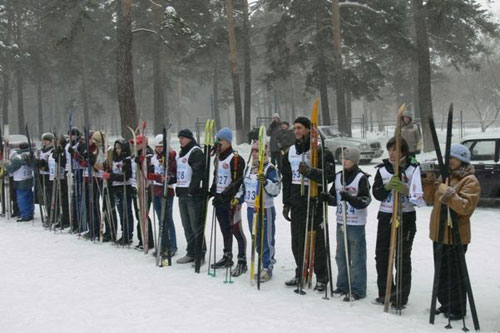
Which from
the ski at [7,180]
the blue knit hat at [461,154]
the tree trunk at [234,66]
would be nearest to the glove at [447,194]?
the blue knit hat at [461,154]

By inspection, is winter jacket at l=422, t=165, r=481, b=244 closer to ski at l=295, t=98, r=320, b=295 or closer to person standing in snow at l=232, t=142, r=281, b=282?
ski at l=295, t=98, r=320, b=295

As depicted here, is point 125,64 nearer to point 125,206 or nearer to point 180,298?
point 125,206

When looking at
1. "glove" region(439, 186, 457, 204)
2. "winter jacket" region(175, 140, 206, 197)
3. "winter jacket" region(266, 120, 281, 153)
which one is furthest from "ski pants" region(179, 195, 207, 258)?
"winter jacket" region(266, 120, 281, 153)

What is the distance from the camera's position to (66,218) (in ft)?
34.8

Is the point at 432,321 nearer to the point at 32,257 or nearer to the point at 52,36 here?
the point at 32,257

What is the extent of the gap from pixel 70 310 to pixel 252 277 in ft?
7.04

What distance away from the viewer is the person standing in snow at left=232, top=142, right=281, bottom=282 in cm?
653

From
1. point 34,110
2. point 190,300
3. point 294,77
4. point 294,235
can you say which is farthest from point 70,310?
point 34,110

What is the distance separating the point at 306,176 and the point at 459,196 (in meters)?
1.62

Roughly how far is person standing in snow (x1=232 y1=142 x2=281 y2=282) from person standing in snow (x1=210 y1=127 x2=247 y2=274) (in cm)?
13

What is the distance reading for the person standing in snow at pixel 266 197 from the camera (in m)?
6.53

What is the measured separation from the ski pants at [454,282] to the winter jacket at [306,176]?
1485 mm

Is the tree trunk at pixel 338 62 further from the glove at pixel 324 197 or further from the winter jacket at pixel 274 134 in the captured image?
the glove at pixel 324 197

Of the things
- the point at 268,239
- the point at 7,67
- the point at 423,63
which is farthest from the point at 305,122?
the point at 7,67
